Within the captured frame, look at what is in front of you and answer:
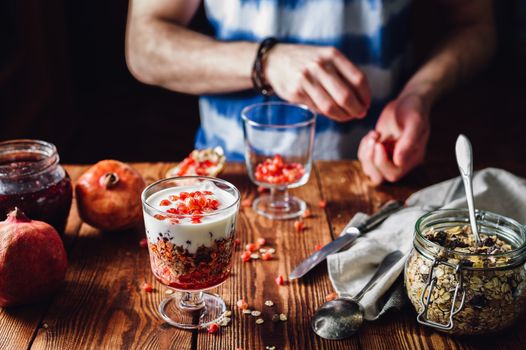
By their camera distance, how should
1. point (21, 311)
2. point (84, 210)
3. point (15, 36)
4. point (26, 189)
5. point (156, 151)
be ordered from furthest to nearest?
point (156, 151)
point (15, 36)
point (84, 210)
point (26, 189)
point (21, 311)

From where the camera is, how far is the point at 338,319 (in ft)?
3.62

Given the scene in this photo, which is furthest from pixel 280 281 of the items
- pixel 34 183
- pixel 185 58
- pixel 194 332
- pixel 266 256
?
pixel 185 58

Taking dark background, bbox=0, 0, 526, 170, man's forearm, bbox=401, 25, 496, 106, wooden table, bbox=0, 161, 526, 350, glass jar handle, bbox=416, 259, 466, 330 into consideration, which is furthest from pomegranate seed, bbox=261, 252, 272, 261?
dark background, bbox=0, 0, 526, 170

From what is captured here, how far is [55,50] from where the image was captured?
389cm

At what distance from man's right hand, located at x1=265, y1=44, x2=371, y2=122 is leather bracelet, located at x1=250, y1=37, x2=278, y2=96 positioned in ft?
0.39

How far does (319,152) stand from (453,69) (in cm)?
46

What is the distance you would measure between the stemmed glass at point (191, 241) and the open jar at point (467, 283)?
1.03 ft

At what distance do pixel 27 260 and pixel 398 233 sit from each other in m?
0.69

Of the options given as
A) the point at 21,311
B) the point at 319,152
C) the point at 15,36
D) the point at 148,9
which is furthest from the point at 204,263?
the point at 15,36

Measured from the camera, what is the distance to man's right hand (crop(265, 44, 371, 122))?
5.12 ft

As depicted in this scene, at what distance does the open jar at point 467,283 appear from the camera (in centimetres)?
103

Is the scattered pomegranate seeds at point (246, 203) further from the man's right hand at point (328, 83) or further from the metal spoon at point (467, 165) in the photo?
the metal spoon at point (467, 165)

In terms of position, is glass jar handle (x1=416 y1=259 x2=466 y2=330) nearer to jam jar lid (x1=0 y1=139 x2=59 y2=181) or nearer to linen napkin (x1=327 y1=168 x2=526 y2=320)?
linen napkin (x1=327 y1=168 x2=526 y2=320)

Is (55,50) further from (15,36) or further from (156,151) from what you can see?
(156,151)
